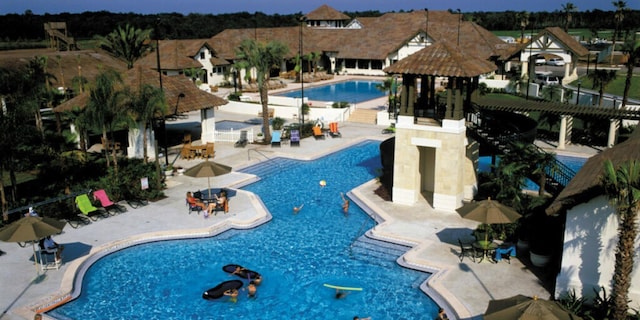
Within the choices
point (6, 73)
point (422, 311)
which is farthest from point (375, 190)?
point (6, 73)

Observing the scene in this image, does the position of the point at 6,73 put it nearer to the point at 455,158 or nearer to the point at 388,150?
the point at 388,150

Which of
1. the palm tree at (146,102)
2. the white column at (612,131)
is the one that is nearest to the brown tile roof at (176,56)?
the palm tree at (146,102)

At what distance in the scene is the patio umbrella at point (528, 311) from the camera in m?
10.8

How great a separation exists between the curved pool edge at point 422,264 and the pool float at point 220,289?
5.13 m

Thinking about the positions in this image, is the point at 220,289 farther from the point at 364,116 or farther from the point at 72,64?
the point at 72,64

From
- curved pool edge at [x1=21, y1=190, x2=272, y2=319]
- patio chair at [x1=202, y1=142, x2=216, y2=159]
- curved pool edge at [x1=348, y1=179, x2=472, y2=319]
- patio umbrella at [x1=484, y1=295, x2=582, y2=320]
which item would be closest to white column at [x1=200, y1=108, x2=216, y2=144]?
patio chair at [x1=202, y1=142, x2=216, y2=159]

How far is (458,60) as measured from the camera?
2078cm


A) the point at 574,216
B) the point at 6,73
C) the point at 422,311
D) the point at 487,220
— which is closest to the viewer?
the point at 574,216

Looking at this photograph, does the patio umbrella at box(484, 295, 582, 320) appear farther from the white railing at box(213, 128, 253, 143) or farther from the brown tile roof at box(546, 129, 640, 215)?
the white railing at box(213, 128, 253, 143)

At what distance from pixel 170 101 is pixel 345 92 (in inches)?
1171

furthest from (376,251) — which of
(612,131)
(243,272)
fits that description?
(612,131)

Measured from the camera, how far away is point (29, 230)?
52.3ft

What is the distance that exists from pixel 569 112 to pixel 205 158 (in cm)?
1824

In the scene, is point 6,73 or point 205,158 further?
point 205,158
